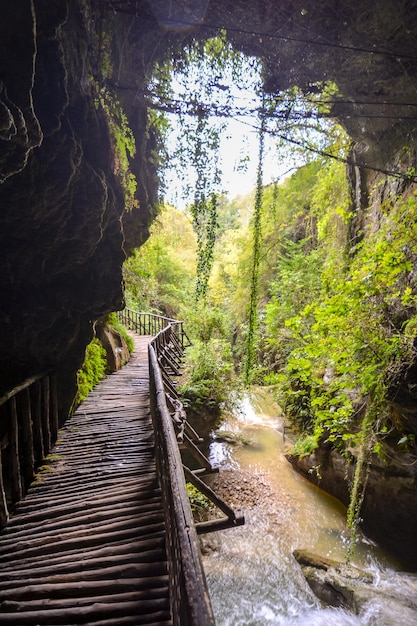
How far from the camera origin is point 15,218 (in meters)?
3.76

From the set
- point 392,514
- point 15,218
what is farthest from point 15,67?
point 392,514

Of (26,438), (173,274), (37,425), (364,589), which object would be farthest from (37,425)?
(173,274)

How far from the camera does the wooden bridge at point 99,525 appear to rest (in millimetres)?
2275

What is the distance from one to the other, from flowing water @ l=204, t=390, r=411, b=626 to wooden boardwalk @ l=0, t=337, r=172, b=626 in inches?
148

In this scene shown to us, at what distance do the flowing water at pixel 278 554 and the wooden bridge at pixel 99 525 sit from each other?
301 centimetres

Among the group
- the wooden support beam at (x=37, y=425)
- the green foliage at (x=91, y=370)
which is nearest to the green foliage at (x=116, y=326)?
the green foliage at (x=91, y=370)

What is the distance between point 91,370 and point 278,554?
6269 millimetres

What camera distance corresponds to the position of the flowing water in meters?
5.53

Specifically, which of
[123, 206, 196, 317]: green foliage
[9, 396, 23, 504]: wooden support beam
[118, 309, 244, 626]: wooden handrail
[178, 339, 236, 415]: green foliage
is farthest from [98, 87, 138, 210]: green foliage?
[123, 206, 196, 317]: green foliage

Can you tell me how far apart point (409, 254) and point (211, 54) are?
16.5ft

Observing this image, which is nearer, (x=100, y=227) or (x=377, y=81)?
(x=100, y=227)

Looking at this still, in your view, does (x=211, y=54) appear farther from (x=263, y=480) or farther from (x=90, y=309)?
(x=263, y=480)

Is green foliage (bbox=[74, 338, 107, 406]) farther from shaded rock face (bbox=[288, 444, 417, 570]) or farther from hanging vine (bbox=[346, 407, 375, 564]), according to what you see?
shaded rock face (bbox=[288, 444, 417, 570])

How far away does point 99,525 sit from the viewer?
10.9ft
